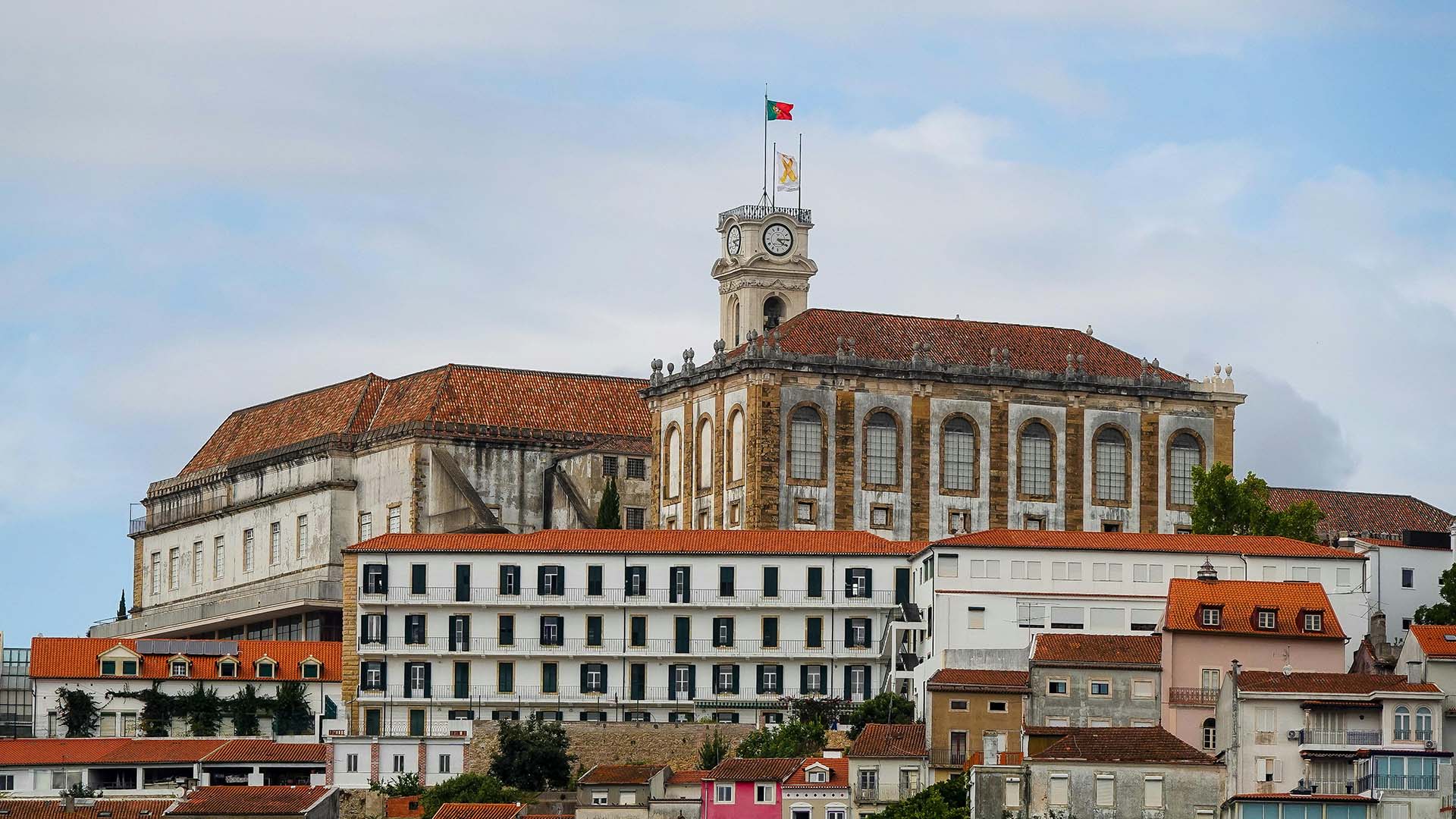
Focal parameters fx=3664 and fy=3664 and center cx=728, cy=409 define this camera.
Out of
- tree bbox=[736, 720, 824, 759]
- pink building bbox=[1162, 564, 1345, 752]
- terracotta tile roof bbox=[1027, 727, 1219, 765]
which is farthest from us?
tree bbox=[736, 720, 824, 759]

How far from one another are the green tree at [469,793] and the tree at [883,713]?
11.3 meters

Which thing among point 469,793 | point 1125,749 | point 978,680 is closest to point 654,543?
point 469,793

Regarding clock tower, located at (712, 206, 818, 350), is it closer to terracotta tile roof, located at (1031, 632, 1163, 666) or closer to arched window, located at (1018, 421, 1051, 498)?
arched window, located at (1018, 421, 1051, 498)

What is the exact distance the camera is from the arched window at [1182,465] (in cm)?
14962

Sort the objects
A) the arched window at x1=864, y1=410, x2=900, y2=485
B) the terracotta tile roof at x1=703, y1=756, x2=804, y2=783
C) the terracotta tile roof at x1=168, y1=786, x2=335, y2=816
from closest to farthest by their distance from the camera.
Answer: the terracotta tile roof at x1=703, y1=756, x2=804, y2=783 → the terracotta tile roof at x1=168, y1=786, x2=335, y2=816 → the arched window at x1=864, y1=410, x2=900, y2=485

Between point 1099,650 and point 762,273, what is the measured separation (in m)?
48.4

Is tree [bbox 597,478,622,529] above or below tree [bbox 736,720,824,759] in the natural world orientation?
above

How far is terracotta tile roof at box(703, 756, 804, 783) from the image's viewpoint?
382ft

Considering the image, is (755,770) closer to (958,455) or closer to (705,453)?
(958,455)

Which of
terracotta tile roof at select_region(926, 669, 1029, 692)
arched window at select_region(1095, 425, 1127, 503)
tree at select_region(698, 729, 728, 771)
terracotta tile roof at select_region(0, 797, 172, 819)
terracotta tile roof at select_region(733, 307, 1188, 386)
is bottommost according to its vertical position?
terracotta tile roof at select_region(0, 797, 172, 819)

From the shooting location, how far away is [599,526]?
5886 inches

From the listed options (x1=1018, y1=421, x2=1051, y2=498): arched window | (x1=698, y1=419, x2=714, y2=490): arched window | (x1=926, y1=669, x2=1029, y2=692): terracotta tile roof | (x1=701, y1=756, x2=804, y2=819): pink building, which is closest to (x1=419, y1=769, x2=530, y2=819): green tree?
(x1=701, y1=756, x2=804, y2=819): pink building

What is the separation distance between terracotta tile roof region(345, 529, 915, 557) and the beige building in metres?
8.10

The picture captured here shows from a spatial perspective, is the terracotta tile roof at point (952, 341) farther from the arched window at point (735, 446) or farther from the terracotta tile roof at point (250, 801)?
the terracotta tile roof at point (250, 801)
